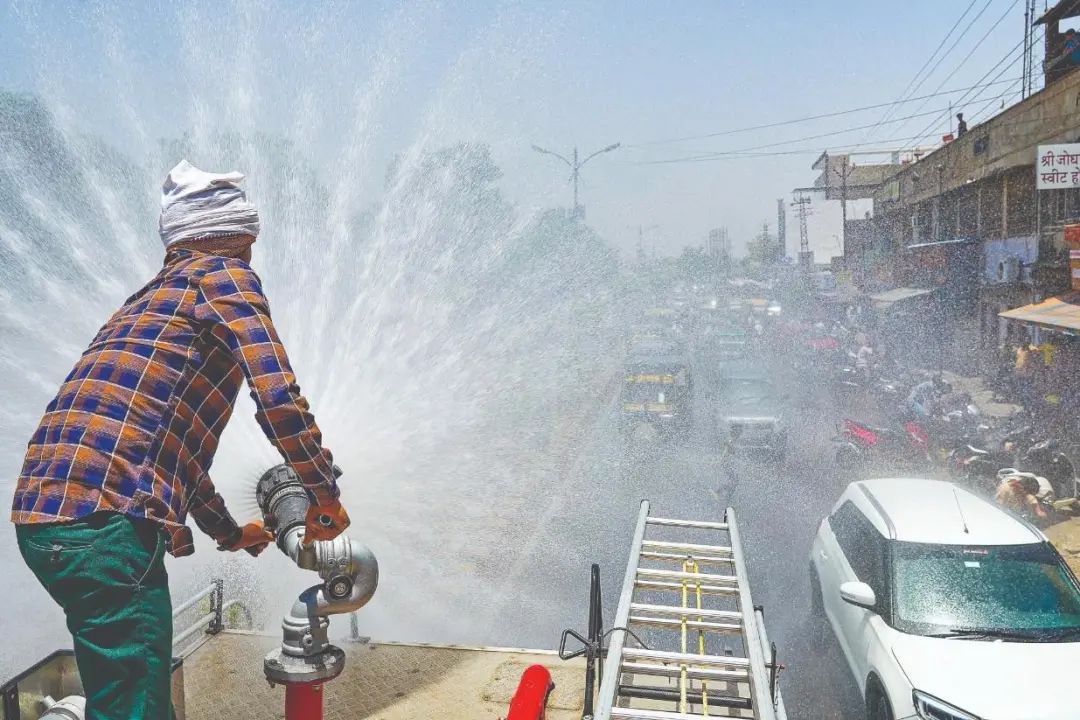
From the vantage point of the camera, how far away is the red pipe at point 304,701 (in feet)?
7.72

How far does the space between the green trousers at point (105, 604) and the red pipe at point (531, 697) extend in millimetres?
1342

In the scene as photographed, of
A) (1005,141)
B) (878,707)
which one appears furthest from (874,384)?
(878,707)

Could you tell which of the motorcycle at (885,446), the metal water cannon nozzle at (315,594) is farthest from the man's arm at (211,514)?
the motorcycle at (885,446)

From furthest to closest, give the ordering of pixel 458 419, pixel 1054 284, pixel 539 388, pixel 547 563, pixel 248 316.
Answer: pixel 539 388 < pixel 1054 284 < pixel 458 419 < pixel 547 563 < pixel 248 316

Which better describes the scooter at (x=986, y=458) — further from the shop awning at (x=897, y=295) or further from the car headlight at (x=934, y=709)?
the shop awning at (x=897, y=295)

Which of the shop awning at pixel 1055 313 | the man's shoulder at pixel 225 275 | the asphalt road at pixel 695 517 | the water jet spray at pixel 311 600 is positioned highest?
the man's shoulder at pixel 225 275

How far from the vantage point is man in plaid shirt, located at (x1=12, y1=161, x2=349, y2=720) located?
79.2 inches

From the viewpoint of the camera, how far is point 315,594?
2.31 meters

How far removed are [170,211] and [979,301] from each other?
27499mm

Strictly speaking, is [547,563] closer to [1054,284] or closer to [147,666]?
[147,666]

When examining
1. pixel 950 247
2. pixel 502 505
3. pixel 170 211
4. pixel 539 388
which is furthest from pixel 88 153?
pixel 950 247

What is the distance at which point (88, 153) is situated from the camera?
10.6m

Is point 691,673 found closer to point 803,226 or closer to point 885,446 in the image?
point 885,446

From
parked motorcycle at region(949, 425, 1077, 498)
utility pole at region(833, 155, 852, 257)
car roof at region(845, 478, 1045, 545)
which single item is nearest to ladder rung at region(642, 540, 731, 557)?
car roof at region(845, 478, 1045, 545)
